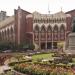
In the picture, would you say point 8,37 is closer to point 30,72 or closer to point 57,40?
point 57,40

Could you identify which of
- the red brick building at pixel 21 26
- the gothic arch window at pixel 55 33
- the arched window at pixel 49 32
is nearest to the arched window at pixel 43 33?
the arched window at pixel 49 32

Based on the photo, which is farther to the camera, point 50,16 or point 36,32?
point 50,16

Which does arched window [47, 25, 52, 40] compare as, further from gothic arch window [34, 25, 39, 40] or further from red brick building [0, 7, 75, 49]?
gothic arch window [34, 25, 39, 40]

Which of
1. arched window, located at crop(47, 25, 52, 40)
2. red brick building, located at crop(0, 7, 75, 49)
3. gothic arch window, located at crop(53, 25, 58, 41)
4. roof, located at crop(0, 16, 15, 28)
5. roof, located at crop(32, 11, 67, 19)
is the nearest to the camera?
red brick building, located at crop(0, 7, 75, 49)

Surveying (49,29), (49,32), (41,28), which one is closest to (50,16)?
(49,29)

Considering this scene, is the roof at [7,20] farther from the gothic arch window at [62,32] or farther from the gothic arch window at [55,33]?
the gothic arch window at [62,32]

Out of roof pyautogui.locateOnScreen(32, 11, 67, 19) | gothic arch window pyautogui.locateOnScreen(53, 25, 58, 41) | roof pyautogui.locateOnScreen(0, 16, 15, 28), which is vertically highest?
roof pyautogui.locateOnScreen(32, 11, 67, 19)

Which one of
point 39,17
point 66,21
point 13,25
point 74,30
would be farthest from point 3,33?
point 74,30

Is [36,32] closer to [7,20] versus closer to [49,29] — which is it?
[49,29]

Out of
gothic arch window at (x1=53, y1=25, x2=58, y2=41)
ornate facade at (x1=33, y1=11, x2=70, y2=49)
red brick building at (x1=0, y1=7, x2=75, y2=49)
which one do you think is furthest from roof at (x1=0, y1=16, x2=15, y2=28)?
gothic arch window at (x1=53, y1=25, x2=58, y2=41)

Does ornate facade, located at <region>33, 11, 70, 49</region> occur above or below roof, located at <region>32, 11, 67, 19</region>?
below

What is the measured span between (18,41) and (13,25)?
19.9 feet

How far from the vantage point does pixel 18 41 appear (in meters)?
90.4

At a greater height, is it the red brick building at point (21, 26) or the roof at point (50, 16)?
the roof at point (50, 16)
